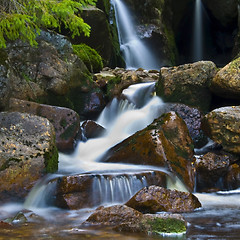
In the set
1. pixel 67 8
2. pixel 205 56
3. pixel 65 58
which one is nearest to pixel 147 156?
pixel 67 8

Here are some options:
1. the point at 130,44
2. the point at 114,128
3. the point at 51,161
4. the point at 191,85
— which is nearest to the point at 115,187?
the point at 51,161

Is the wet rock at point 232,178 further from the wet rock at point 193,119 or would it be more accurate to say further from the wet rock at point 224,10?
the wet rock at point 224,10

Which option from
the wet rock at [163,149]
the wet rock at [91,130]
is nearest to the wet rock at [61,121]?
the wet rock at [91,130]

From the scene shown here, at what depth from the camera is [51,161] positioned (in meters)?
6.68

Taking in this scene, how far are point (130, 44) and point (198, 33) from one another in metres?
5.29

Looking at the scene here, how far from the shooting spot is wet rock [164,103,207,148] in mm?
9039

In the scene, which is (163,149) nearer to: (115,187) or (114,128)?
(115,187)

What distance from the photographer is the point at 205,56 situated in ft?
74.4

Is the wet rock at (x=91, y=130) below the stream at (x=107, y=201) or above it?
above

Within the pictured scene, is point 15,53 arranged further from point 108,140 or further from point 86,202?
point 86,202

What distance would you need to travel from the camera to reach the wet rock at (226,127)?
797cm

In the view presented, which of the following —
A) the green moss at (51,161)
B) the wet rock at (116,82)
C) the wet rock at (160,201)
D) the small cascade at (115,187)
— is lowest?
the wet rock at (160,201)

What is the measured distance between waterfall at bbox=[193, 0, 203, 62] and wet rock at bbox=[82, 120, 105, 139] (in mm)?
14776

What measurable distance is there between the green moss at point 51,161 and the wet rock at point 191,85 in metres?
4.29
